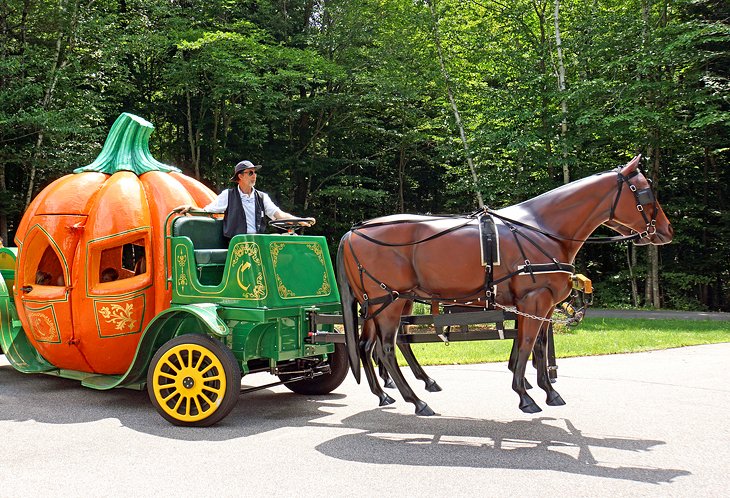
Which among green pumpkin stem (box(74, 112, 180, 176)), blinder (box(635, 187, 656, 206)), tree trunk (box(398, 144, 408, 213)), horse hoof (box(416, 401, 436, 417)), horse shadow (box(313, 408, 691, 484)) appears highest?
tree trunk (box(398, 144, 408, 213))

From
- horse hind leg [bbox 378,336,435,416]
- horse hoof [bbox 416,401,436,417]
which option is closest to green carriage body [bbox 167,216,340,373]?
horse hind leg [bbox 378,336,435,416]

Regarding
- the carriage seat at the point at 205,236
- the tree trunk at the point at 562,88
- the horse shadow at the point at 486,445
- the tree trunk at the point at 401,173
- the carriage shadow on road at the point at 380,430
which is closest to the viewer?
the horse shadow at the point at 486,445

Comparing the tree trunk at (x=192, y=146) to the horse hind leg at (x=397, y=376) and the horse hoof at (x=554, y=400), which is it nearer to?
the horse hind leg at (x=397, y=376)

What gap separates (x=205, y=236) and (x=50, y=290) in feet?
5.90

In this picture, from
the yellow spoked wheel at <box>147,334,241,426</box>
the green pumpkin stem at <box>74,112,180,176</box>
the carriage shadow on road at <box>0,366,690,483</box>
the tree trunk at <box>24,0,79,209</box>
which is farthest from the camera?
the tree trunk at <box>24,0,79,209</box>

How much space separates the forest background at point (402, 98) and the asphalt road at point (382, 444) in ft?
37.3

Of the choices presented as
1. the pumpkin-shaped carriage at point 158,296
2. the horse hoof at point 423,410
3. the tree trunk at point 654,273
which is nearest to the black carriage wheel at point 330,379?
the pumpkin-shaped carriage at point 158,296

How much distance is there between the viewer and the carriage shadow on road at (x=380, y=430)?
4.49 metres

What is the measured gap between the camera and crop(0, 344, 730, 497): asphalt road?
400 cm

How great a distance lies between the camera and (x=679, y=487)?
3896mm

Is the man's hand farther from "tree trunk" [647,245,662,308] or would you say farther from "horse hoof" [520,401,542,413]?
"tree trunk" [647,245,662,308]

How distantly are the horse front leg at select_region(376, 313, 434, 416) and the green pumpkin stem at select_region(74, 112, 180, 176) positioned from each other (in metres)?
3.24

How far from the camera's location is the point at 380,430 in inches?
214

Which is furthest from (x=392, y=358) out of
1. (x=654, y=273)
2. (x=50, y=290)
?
(x=654, y=273)
